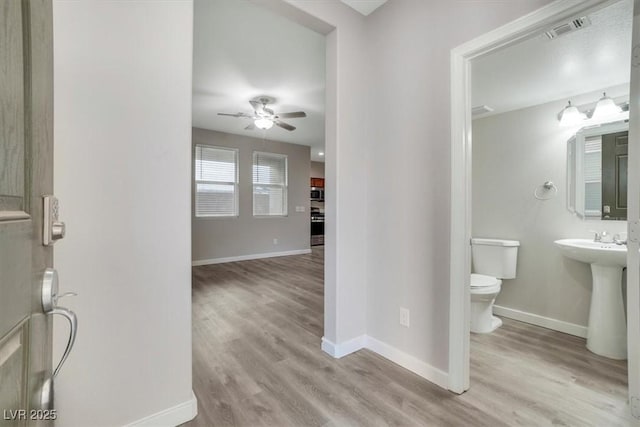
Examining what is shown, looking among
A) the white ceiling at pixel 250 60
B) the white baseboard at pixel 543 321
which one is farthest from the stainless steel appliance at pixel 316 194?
the white baseboard at pixel 543 321

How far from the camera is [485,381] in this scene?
1745 millimetres

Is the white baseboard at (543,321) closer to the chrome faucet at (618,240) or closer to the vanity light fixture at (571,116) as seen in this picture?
the chrome faucet at (618,240)

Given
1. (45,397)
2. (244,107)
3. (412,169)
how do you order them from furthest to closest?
(244,107), (412,169), (45,397)

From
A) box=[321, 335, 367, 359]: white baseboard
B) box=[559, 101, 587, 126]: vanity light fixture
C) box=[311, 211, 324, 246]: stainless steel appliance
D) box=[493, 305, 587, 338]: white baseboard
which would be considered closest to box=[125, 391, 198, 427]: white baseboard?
box=[321, 335, 367, 359]: white baseboard

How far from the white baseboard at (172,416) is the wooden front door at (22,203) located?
3.38ft

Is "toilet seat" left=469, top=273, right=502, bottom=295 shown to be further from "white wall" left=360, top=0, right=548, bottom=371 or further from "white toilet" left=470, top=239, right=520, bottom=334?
"white wall" left=360, top=0, right=548, bottom=371

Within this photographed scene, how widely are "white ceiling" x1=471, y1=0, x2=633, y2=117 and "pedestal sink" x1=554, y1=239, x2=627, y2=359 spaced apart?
140cm

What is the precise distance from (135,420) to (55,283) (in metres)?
1.17

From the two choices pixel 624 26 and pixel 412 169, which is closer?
pixel 624 26

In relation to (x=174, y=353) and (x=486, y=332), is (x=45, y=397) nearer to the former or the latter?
(x=174, y=353)

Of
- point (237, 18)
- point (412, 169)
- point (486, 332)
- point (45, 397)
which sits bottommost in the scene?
point (486, 332)

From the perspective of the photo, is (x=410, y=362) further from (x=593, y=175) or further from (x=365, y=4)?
(x=365, y=4)

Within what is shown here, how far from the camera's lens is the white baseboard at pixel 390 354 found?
5.63 ft

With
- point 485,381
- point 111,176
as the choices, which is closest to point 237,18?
point 111,176
